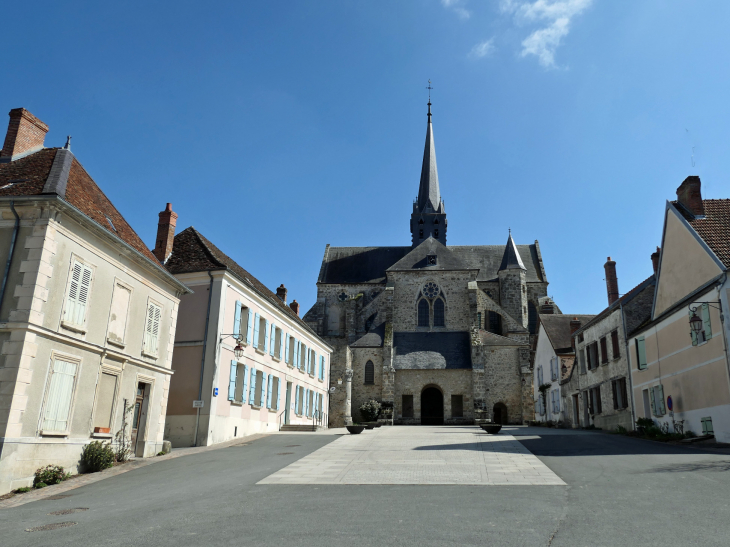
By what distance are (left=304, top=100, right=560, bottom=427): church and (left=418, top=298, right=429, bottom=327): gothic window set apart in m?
0.07

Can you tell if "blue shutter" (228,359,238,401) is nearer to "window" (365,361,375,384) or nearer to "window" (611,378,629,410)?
"window" (611,378,629,410)

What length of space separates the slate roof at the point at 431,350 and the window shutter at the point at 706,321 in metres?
22.2

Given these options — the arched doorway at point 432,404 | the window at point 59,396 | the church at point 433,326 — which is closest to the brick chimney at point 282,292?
the church at point 433,326

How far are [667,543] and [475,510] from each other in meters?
2.32

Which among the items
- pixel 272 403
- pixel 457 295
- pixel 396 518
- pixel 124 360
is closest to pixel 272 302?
pixel 272 403

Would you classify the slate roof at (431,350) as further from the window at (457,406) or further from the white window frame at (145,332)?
the white window frame at (145,332)

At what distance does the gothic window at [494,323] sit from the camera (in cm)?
4362

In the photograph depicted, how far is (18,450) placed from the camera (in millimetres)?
10297

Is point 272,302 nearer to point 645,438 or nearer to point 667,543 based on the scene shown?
point 645,438

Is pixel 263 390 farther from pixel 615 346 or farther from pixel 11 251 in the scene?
pixel 615 346

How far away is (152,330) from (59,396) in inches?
158

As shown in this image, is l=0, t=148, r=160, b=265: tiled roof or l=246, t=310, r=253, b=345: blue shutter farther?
l=246, t=310, r=253, b=345: blue shutter

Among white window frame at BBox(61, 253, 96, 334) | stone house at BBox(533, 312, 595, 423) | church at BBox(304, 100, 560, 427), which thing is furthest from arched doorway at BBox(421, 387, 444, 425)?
white window frame at BBox(61, 253, 96, 334)

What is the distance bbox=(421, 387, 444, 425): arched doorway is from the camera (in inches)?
1492
